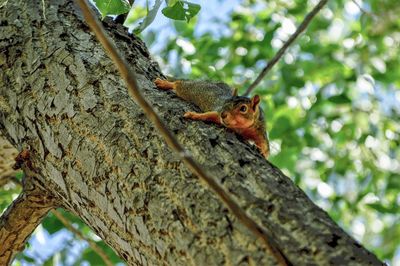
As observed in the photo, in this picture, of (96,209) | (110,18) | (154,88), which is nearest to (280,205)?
(96,209)

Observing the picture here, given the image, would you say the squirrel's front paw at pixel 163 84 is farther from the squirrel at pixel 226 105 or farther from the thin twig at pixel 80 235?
the thin twig at pixel 80 235

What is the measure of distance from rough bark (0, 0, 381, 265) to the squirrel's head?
0.30 m

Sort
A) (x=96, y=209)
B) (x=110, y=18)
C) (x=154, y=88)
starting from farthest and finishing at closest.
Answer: (x=110, y=18) → (x=154, y=88) → (x=96, y=209)

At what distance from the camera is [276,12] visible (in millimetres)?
5324

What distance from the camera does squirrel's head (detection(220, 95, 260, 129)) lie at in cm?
231

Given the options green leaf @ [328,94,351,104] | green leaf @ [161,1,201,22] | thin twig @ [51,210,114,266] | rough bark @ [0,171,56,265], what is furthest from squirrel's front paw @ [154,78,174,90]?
green leaf @ [328,94,351,104]

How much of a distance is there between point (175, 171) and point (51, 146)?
484mm

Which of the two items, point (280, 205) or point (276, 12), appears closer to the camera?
point (280, 205)

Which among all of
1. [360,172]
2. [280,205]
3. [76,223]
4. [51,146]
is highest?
[360,172]

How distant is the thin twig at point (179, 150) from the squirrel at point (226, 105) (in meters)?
0.84

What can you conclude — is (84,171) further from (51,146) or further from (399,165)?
(399,165)

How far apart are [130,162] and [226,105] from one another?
Answer: 3.13 ft

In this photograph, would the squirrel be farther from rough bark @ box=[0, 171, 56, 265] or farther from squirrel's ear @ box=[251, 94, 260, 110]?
rough bark @ box=[0, 171, 56, 265]

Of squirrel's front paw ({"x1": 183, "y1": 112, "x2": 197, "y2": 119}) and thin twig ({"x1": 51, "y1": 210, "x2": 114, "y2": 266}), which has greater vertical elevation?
thin twig ({"x1": 51, "y1": 210, "x2": 114, "y2": 266})
